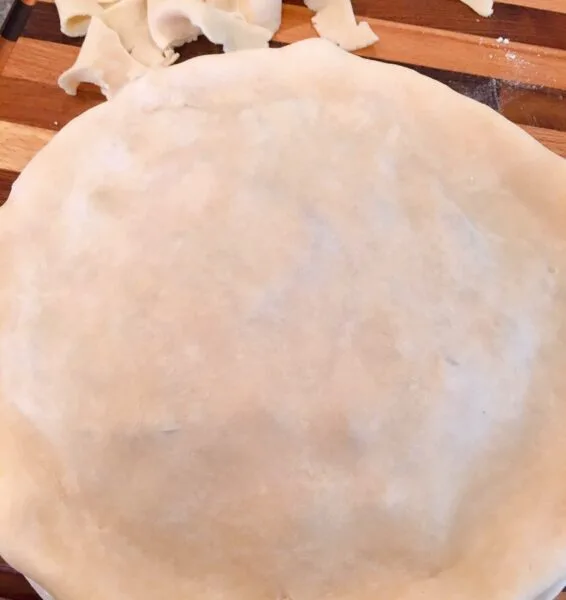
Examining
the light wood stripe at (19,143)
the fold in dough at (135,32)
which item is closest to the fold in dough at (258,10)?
the fold in dough at (135,32)

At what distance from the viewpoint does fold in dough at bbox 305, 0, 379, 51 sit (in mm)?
1277

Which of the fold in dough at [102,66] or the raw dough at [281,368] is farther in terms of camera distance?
the fold in dough at [102,66]

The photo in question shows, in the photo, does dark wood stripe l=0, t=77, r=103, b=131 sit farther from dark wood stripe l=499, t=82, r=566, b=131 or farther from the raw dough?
dark wood stripe l=499, t=82, r=566, b=131

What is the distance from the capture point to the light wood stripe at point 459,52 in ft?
4.17

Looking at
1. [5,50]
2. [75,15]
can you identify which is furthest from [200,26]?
[5,50]

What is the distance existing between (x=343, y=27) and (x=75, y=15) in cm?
42

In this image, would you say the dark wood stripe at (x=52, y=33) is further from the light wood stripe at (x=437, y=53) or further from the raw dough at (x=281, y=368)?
the raw dough at (x=281, y=368)

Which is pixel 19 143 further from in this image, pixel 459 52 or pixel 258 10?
pixel 459 52

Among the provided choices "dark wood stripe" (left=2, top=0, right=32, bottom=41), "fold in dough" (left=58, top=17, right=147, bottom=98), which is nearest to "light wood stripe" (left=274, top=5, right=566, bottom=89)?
"fold in dough" (left=58, top=17, right=147, bottom=98)

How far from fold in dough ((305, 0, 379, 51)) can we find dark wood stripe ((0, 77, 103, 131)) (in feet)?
1.23

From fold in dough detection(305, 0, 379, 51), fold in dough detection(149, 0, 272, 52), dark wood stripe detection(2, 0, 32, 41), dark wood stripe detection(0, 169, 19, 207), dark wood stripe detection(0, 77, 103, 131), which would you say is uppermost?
fold in dough detection(305, 0, 379, 51)

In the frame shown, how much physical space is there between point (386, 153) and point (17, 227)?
0.42 m

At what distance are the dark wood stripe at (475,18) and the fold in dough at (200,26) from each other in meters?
0.12

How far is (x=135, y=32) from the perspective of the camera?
128 centimetres
